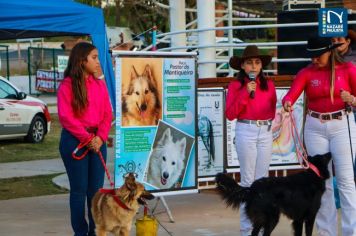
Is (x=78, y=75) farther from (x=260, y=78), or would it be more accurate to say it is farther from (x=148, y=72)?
(x=260, y=78)

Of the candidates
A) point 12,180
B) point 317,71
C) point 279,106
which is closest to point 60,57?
point 12,180

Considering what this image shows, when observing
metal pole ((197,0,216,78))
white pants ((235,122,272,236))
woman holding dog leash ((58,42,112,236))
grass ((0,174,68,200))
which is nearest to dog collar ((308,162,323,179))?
white pants ((235,122,272,236))

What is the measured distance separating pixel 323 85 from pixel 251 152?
1008mm

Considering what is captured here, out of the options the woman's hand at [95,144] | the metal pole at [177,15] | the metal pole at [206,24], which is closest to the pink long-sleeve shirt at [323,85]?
the woman's hand at [95,144]

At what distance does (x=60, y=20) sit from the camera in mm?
9672

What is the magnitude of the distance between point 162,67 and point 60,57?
2791cm

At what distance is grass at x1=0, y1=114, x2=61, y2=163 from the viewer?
17.3 m

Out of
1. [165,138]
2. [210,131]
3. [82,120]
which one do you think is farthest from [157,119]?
[82,120]

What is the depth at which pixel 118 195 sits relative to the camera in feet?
24.2

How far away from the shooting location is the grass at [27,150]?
56.8 ft

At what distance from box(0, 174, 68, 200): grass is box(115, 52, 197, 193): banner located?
11.7 ft

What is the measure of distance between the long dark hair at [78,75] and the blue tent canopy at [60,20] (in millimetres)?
1817

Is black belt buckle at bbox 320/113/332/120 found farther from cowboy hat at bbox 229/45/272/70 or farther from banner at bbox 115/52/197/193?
banner at bbox 115/52/197/193

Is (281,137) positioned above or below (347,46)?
below
